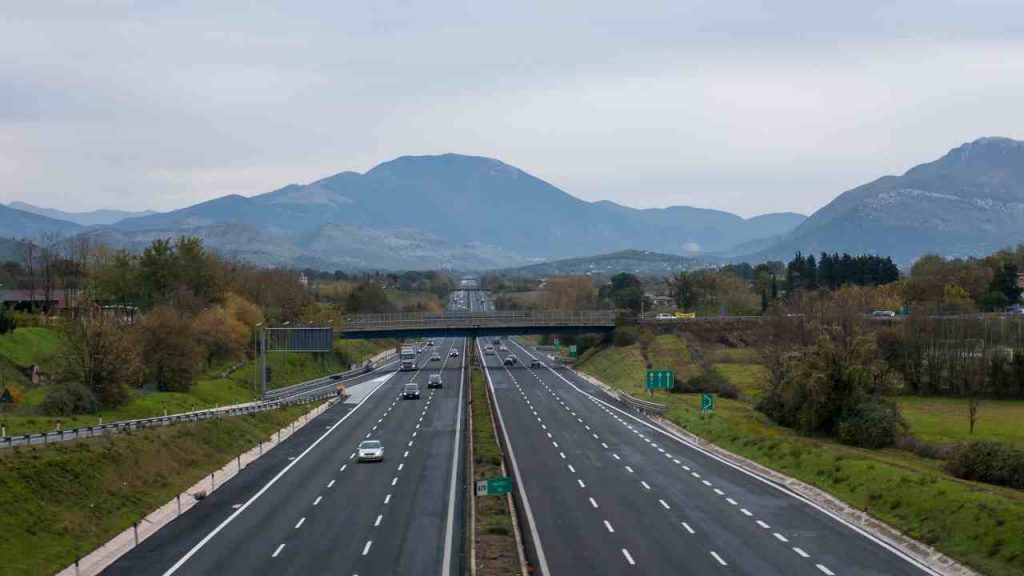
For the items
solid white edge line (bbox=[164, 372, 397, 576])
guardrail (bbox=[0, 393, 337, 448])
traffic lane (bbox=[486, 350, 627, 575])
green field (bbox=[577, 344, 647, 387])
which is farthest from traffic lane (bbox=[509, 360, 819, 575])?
green field (bbox=[577, 344, 647, 387])

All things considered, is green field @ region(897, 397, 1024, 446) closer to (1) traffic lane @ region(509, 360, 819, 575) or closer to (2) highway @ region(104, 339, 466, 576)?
(1) traffic lane @ region(509, 360, 819, 575)

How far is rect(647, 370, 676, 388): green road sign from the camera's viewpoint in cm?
8900

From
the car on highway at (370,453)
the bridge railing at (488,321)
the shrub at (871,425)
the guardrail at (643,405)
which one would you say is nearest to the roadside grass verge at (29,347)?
the car on highway at (370,453)

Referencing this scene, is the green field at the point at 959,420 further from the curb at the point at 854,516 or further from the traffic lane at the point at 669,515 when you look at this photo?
the traffic lane at the point at 669,515

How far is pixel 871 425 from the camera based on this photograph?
59.8m

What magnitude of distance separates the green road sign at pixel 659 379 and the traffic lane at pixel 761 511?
22.5 meters

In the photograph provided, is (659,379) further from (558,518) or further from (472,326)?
(558,518)

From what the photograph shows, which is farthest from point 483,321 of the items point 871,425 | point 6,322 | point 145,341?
point 871,425

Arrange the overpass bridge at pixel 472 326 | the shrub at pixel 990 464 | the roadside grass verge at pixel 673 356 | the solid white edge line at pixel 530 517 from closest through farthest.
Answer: the solid white edge line at pixel 530 517, the shrub at pixel 990 464, the roadside grass verge at pixel 673 356, the overpass bridge at pixel 472 326

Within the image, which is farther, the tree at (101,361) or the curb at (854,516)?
the tree at (101,361)

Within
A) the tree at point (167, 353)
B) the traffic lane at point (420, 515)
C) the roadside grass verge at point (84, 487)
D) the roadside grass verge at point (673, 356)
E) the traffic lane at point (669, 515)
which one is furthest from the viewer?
the roadside grass verge at point (673, 356)

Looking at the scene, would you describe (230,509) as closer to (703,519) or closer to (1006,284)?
(703,519)

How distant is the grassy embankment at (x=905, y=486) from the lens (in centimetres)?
3303

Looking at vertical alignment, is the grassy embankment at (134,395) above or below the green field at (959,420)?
above
